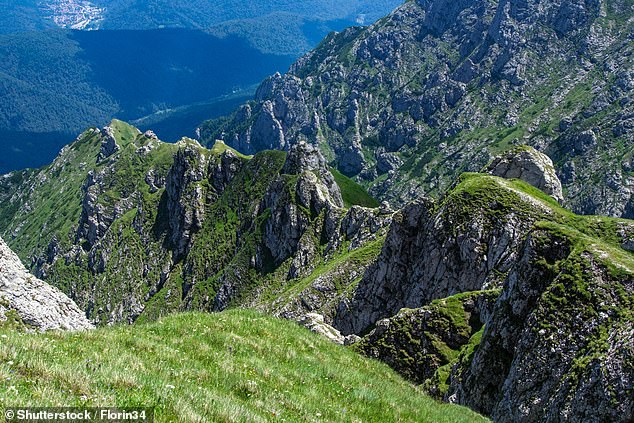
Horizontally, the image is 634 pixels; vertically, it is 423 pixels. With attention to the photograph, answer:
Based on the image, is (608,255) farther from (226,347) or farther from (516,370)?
(226,347)

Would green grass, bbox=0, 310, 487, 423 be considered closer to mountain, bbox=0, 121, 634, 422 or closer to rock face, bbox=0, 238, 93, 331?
mountain, bbox=0, 121, 634, 422

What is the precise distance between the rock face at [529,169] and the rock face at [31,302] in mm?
68230

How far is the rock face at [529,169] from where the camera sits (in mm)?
78500

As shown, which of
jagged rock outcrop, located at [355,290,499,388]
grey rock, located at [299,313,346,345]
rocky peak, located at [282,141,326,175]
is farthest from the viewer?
rocky peak, located at [282,141,326,175]

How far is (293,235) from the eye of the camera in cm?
16275

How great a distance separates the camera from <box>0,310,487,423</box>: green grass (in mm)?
8969

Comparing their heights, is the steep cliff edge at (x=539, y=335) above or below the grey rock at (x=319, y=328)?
above

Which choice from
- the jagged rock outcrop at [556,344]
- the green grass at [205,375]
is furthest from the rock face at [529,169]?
the green grass at [205,375]

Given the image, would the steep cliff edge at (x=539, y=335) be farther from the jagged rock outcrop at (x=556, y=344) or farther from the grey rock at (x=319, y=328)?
the grey rock at (x=319, y=328)

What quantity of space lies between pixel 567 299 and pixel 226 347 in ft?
52.3

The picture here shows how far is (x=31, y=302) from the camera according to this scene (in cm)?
2822

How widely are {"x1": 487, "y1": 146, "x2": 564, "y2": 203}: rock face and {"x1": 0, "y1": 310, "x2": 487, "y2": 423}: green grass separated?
6549 centimetres

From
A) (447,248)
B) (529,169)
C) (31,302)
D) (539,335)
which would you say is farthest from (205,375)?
(529,169)

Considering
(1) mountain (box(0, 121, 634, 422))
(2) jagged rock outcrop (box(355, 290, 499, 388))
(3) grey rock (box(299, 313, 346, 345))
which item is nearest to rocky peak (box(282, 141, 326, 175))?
(1) mountain (box(0, 121, 634, 422))
